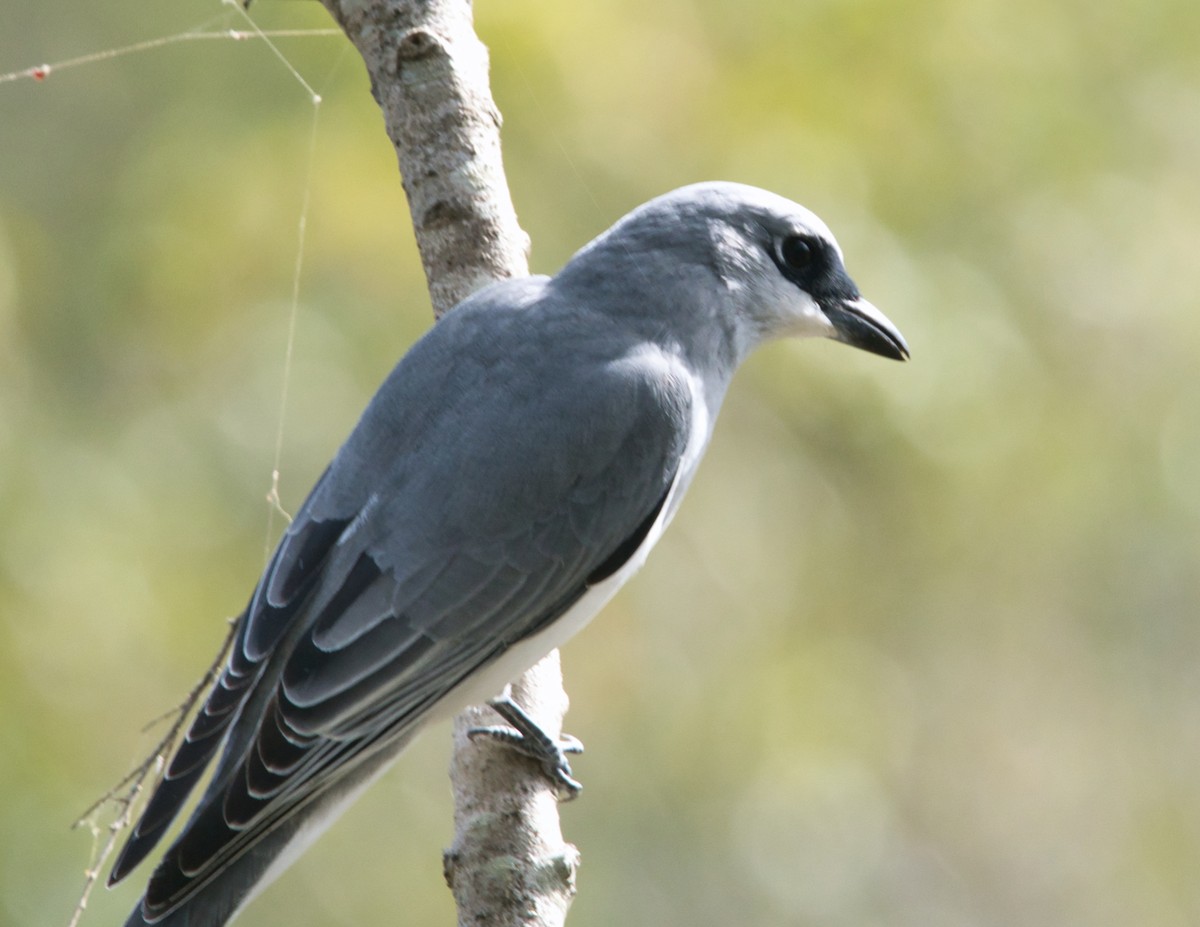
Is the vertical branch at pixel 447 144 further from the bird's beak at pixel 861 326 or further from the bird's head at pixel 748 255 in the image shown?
the bird's beak at pixel 861 326

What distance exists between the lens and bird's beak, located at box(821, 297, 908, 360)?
3.56m

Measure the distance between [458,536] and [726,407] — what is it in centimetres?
233

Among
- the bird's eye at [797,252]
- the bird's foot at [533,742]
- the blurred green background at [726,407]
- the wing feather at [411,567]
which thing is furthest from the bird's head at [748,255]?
the blurred green background at [726,407]

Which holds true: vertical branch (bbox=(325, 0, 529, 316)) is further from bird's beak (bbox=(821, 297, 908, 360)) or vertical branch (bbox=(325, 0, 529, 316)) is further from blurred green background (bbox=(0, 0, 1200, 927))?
blurred green background (bbox=(0, 0, 1200, 927))

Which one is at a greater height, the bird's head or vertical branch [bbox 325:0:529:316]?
vertical branch [bbox 325:0:529:316]

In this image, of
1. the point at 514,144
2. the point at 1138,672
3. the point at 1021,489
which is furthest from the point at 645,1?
the point at 1138,672

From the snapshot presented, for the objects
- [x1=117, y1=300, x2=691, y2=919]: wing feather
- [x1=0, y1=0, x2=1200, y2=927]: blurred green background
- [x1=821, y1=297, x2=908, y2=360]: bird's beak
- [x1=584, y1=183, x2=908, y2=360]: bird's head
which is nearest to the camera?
[x1=117, y1=300, x2=691, y2=919]: wing feather

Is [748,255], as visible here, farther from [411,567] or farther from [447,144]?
[411,567]

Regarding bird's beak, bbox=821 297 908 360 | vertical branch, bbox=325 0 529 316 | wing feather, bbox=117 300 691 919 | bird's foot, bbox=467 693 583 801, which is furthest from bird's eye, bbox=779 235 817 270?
bird's foot, bbox=467 693 583 801

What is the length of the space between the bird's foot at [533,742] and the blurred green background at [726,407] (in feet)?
4.27

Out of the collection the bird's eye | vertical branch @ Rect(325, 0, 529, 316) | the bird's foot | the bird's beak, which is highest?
vertical branch @ Rect(325, 0, 529, 316)

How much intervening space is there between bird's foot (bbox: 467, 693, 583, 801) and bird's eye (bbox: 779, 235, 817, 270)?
3.92ft

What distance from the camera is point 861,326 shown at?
3572 millimetres

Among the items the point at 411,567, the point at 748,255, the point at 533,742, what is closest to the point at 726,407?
the point at 748,255
